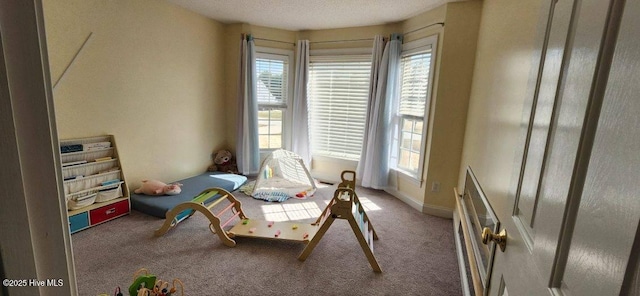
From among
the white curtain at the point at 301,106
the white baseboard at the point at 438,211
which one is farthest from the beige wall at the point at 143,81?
the white baseboard at the point at 438,211

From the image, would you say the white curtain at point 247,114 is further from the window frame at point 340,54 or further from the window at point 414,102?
the window at point 414,102

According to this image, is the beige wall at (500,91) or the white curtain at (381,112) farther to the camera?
the white curtain at (381,112)

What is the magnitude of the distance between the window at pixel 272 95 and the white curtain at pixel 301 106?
0.19m

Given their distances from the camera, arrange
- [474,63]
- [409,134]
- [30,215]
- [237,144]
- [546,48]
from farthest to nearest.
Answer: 1. [237,144]
2. [409,134]
3. [474,63]
4. [546,48]
5. [30,215]

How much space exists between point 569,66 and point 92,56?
3.26 m

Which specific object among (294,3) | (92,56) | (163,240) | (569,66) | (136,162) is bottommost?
(163,240)

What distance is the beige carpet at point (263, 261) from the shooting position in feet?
5.98

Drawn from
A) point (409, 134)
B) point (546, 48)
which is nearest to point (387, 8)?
point (409, 134)

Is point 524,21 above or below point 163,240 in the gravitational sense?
above

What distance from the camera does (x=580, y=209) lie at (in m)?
0.44

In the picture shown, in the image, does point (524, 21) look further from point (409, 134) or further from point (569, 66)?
point (409, 134)

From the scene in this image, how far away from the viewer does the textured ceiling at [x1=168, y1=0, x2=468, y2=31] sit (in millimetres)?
2850

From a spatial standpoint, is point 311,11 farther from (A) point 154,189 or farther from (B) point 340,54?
(A) point 154,189

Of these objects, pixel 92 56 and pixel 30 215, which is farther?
pixel 92 56
